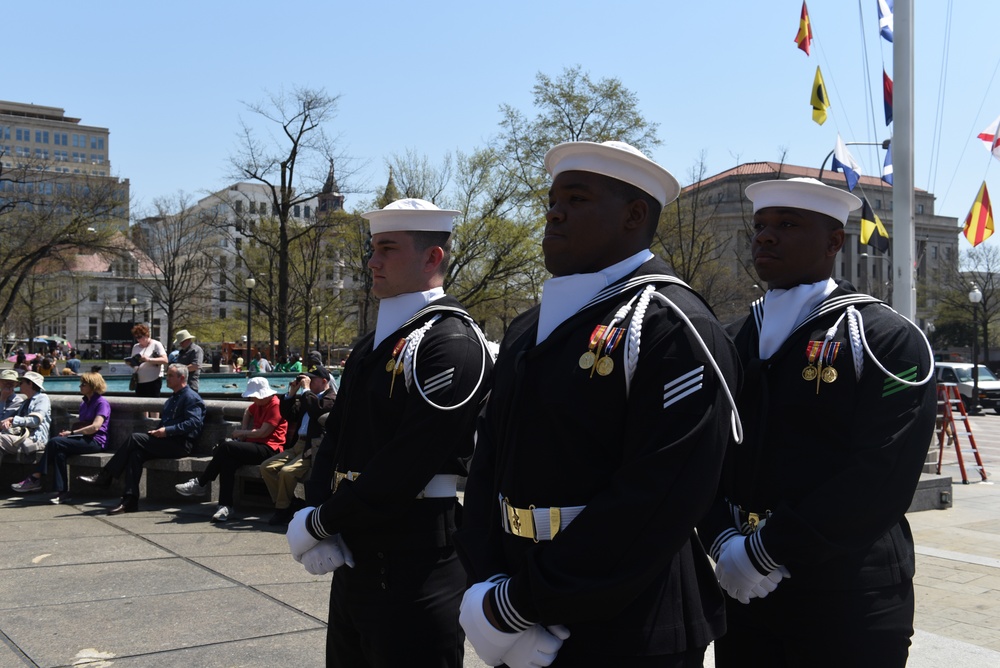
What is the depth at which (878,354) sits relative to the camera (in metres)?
2.95

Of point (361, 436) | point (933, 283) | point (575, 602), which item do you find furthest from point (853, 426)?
point (933, 283)

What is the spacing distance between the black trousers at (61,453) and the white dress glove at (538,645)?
9.58 meters

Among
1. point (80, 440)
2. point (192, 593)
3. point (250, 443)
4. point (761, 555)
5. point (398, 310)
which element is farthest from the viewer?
point (80, 440)

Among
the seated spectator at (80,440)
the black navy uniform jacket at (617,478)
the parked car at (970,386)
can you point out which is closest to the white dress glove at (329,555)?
the black navy uniform jacket at (617,478)

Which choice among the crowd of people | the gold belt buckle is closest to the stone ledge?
the crowd of people

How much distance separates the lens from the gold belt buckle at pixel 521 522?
2.28 metres

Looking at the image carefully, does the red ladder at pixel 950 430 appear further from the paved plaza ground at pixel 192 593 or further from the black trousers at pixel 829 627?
the black trousers at pixel 829 627

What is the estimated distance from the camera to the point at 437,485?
3332 mm

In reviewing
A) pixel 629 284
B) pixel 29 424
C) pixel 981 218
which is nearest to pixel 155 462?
pixel 29 424

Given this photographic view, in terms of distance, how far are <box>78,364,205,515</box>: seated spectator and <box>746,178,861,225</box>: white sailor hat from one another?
26.7 feet

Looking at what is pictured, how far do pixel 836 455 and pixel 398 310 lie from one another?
63.5 inches

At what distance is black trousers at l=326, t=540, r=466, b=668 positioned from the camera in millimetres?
3131

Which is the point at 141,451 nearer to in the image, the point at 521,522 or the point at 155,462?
the point at 155,462

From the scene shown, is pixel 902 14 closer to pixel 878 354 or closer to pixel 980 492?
pixel 980 492
